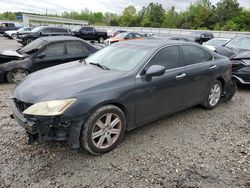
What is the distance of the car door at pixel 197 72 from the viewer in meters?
4.09

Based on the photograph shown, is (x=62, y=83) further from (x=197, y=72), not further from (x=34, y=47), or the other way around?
(x=34, y=47)

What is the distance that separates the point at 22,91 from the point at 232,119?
3809 millimetres

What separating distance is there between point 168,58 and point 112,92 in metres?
1.35

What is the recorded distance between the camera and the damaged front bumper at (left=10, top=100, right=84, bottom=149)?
8.68ft

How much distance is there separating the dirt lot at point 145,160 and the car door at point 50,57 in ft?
9.19

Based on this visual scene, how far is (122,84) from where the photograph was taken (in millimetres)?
3139

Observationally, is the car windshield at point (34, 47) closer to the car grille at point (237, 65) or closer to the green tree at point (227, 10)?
the car grille at point (237, 65)

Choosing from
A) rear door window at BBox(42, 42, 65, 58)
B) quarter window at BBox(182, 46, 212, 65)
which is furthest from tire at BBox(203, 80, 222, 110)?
rear door window at BBox(42, 42, 65, 58)

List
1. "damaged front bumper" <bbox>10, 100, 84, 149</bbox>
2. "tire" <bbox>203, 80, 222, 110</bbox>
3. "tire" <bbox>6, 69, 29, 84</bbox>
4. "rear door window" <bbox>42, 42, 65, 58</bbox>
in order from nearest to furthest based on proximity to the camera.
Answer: "damaged front bumper" <bbox>10, 100, 84, 149</bbox> → "tire" <bbox>203, 80, 222, 110</bbox> → "tire" <bbox>6, 69, 29, 84</bbox> → "rear door window" <bbox>42, 42, 65, 58</bbox>

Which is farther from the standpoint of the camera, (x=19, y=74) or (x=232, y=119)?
(x=19, y=74)

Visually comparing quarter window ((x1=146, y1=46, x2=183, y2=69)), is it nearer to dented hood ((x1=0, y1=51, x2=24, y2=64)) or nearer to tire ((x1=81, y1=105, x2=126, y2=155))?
→ tire ((x1=81, y1=105, x2=126, y2=155))

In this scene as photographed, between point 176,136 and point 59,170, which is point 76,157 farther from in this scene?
point 176,136

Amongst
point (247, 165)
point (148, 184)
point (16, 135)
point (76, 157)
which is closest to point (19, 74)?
point (16, 135)

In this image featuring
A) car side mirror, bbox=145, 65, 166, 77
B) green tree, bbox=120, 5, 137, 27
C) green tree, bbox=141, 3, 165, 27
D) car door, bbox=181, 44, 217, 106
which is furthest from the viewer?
green tree, bbox=120, 5, 137, 27
